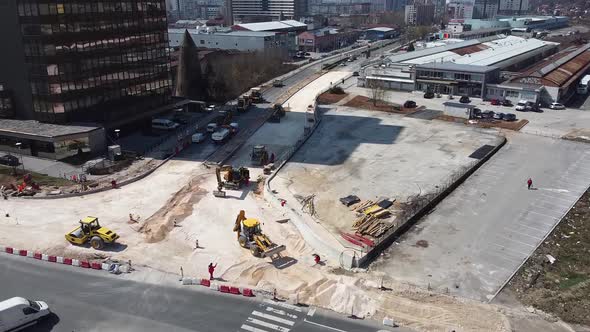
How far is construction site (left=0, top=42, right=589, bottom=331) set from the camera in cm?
2822

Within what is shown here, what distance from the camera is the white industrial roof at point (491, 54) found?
96.9 metres

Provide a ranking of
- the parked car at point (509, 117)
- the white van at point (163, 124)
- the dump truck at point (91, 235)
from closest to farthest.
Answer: the dump truck at point (91, 235)
the white van at point (163, 124)
the parked car at point (509, 117)

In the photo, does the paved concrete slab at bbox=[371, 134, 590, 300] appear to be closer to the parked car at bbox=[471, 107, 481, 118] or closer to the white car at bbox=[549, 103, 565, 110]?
the parked car at bbox=[471, 107, 481, 118]

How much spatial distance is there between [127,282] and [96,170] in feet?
71.7

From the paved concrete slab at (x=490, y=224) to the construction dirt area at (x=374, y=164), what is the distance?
267 cm

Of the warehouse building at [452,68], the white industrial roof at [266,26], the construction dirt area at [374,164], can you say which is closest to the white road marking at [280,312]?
the construction dirt area at [374,164]

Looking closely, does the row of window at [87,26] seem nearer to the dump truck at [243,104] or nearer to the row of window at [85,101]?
the row of window at [85,101]

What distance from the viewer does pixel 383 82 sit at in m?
90.6

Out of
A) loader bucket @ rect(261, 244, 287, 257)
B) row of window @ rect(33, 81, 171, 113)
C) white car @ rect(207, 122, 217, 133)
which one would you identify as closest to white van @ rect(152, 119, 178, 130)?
row of window @ rect(33, 81, 171, 113)

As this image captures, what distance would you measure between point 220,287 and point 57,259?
38.5 feet

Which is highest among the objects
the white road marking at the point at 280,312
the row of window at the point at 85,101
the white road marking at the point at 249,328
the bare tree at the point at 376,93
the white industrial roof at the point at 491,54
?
the white industrial roof at the point at 491,54

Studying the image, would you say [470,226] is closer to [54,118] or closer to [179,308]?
[179,308]

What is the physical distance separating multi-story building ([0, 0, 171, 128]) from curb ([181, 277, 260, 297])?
108 feet

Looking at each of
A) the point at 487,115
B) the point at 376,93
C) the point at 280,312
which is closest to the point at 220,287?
the point at 280,312
